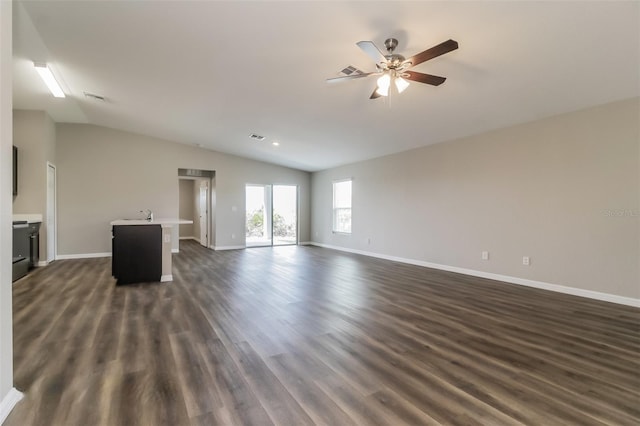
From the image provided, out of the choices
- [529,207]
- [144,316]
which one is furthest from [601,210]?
[144,316]

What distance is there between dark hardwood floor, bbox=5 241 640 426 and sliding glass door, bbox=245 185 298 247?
16.6 feet

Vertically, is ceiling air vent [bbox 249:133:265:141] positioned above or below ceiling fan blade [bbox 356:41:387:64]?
above

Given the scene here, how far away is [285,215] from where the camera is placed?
9773 millimetres

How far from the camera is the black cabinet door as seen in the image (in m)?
4.55

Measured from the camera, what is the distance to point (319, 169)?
9.39 metres

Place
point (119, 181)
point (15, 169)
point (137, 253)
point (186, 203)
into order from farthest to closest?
point (186, 203) < point (119, 181) < point (15, 169) < point (137, 253)

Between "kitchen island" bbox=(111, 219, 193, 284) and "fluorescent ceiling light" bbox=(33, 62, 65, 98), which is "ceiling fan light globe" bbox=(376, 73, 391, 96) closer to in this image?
"kitchen island" bbox=(111, 219, 193, 284)

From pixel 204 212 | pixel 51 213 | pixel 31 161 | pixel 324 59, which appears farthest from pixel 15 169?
pixel 324 59

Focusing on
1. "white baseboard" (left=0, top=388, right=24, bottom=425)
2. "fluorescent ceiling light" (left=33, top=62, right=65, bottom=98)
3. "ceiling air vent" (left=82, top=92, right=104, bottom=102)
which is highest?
"ceiling air vent" (left=82, top=92, right=104, bottom=102)

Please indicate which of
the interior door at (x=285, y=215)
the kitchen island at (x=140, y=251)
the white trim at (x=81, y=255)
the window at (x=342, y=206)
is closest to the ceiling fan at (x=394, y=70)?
the kitchen island at (x=140, y=251)

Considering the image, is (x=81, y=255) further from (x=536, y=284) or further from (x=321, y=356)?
A: (x=536, y=284)

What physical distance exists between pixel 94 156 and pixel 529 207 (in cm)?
896

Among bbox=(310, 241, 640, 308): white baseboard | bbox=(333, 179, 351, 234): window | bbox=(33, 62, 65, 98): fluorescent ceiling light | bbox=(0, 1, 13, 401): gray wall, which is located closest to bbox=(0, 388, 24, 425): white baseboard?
bbox=(0, 1, 13, 401): gray wall

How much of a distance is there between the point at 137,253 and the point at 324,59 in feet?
12.9
